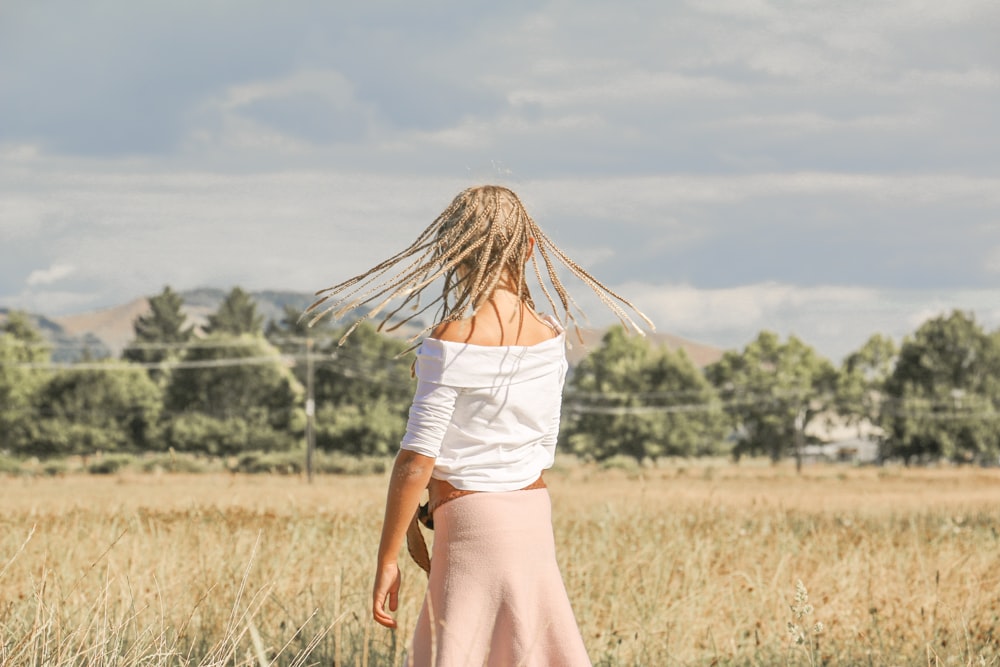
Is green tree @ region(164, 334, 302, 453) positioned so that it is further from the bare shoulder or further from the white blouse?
the bare shoulder

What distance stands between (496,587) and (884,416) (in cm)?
6416

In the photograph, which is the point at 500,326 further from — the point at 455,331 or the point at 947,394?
the point at 947,394

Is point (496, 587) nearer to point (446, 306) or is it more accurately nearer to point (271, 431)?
point (446, 306)

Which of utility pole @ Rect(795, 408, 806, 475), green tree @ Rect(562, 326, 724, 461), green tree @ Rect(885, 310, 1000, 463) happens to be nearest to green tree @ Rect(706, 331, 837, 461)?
utility pole @ Rect(795, 408, 806, 475)

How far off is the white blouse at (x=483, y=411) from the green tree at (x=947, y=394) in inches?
2416

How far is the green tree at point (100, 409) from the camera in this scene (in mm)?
64500

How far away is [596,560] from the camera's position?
288 inches

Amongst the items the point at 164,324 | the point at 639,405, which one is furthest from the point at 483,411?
the point at 164,324

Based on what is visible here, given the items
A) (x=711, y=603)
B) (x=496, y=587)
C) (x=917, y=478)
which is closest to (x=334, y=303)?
(x=496, y=587)

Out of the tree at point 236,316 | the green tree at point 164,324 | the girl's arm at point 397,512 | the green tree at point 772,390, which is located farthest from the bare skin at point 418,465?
the tree at point 236,316

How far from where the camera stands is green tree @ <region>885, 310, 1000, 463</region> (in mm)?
60406

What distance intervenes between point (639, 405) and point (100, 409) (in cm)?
3298

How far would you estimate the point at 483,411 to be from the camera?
294 centimetres

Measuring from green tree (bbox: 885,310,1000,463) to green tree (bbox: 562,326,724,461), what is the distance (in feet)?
34.7
